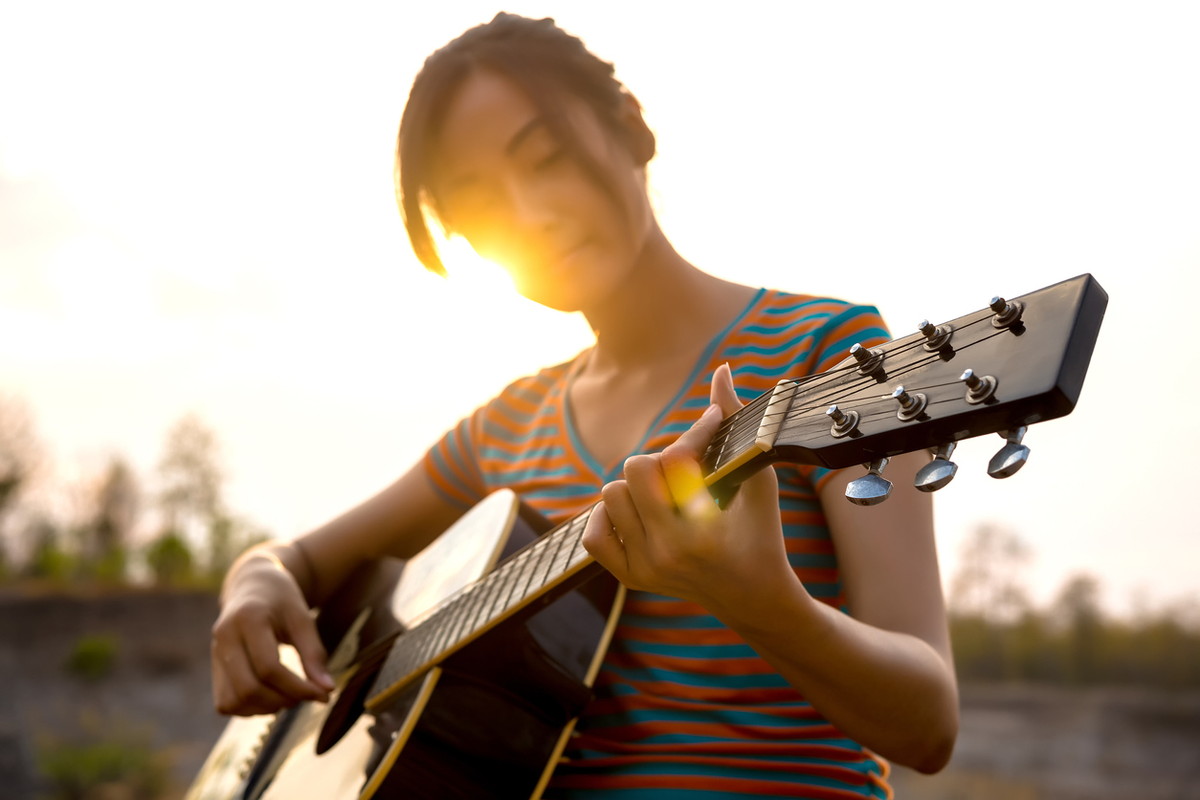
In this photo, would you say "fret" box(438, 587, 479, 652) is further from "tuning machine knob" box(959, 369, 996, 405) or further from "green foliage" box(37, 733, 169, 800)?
"green foliage" box(37, 733, 169, 800)

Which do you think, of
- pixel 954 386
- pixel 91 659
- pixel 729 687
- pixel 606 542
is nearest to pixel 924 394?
pixel 954 386

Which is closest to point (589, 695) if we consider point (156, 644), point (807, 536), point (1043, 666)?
point (807, 536)

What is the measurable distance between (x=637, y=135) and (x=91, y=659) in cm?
769

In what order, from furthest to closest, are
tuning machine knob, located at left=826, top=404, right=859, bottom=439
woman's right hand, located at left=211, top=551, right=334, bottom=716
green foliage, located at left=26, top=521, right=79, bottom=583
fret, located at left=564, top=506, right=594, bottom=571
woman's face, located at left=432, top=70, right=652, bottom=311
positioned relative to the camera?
green foliage, located at left=26, top=521, right=79, bottom=583 < woman's right hand, located at left=211, top=551, right=334, bottom=716 < woman's face, located at left=432, top=70, right=652, bottom=311 < fret, located at left=564, top=506, right=594, bottom=571 < tuning machine knob, located at left=826, top=404, right=859, bottom=439

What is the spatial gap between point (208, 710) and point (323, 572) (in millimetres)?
7015

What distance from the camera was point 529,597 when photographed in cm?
113

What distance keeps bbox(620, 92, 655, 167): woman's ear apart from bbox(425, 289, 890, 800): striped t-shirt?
36 cm

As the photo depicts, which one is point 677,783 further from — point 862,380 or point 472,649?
point 862,380

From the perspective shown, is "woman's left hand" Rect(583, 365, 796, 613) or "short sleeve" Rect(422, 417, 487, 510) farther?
"short sleeve" Rect(422, 417, 487, 510)

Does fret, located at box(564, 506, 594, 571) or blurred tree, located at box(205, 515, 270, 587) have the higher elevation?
fret, located at box(564, 506, 594, 571)

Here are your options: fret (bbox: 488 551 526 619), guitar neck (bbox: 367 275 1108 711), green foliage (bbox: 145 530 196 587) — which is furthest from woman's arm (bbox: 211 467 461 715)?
green foliage (bbox: 145 530 196 587)

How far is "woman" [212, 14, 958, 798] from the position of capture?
0.96 metres

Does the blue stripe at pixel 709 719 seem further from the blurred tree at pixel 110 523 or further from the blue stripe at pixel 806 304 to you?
the blurred tree at pixel 110 523

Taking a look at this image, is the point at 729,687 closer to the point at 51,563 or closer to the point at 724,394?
the point at 724,394
